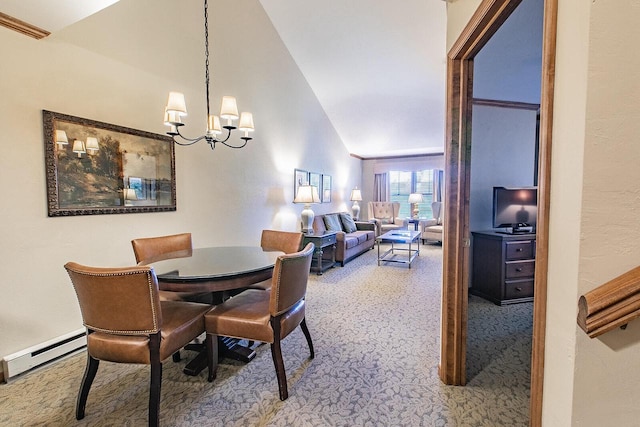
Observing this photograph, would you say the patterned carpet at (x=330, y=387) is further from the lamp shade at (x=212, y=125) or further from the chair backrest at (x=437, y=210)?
the chair backrest at (x=437, y=210)

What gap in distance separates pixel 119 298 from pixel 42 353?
133 cm

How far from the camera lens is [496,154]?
3.68m

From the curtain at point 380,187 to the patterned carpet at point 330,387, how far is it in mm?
6228

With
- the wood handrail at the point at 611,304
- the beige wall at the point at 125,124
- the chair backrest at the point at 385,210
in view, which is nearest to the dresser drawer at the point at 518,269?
the wood handrail at the point at 611,304

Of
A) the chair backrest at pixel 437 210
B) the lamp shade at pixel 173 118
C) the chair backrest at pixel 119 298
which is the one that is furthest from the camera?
the chair backrest at pixel 437 210

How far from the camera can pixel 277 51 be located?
182 inches

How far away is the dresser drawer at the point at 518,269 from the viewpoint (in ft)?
10.6

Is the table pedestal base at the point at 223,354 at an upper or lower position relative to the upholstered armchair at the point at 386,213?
lower

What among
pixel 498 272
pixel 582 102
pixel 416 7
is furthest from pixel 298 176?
pixel 582 102

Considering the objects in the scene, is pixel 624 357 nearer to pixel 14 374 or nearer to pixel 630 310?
pixel 630 310

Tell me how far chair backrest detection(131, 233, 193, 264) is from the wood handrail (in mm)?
2467

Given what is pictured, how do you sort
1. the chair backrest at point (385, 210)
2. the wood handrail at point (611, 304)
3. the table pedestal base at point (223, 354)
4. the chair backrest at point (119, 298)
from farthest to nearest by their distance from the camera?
the chair backrest at point (385, 210) → the table pedestal base at point (223, 354) → the chair backrest at point (119, 298) → the wood handrail at point (611, 304)

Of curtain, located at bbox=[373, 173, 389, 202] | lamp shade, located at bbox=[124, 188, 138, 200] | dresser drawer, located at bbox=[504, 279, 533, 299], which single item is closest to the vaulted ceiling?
Result: lamp shade, located at bbox=[124, 188, 138, 200]

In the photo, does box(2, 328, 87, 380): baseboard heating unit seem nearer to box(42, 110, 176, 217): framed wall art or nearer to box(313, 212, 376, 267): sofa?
box(42, 110, 176, 217): framed wall art
